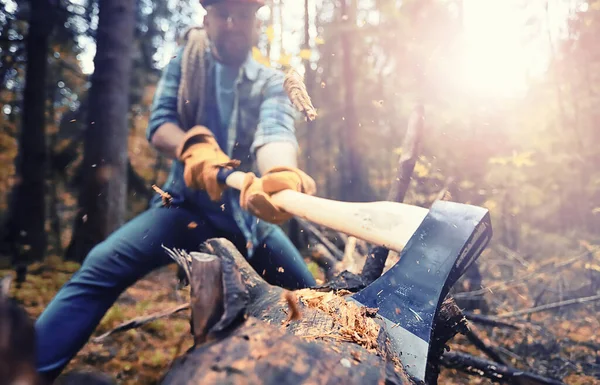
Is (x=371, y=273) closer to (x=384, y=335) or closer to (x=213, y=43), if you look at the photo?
(x=384, y=335)

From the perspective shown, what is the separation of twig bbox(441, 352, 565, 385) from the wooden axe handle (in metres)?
1.19

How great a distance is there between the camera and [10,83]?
6113 mm

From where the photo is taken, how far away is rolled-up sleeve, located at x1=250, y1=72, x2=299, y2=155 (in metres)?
2.62

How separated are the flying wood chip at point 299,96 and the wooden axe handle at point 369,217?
18.3 inches

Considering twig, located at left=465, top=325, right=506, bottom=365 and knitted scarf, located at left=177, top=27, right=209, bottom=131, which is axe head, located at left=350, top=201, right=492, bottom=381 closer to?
twig, located at left=465, top=325, right=506, bottom=365

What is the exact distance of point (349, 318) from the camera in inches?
43.8

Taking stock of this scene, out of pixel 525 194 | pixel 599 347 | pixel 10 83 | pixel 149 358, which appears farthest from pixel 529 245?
pixel 10 83

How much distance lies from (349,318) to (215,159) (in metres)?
1.60

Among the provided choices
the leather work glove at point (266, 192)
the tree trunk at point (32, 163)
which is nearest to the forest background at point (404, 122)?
the tree trunk at point (32, 163)

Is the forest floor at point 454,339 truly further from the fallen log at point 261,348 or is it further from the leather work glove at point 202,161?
the fallen log at point 261,348

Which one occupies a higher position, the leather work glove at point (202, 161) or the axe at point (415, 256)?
the leather work glove at point (202, 161)

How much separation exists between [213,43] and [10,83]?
5.59m

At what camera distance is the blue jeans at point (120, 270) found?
6.36 feet

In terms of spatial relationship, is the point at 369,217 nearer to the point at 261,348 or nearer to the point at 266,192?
the point at 266,192
